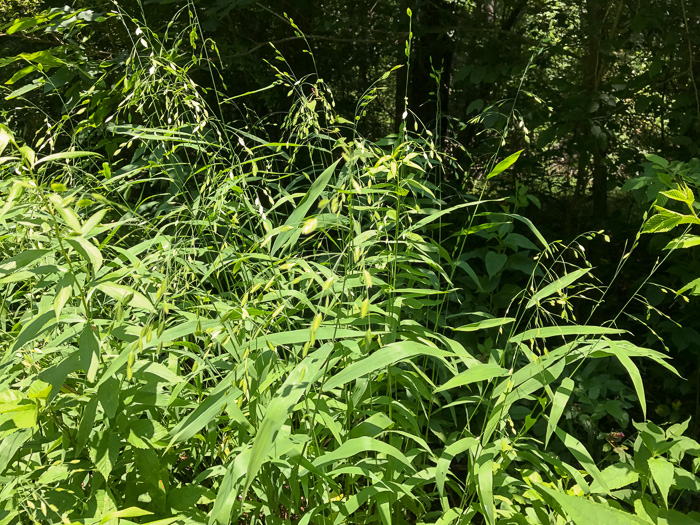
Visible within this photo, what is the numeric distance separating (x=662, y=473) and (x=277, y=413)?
72 centimetres

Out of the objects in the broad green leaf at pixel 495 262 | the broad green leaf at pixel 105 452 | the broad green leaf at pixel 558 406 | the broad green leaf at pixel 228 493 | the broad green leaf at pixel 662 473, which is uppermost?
the broad green leaf at pixel 558 406

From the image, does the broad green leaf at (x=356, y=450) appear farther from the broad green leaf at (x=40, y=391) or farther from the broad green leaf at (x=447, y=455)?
the broad green leaf at (x=40, y=391)

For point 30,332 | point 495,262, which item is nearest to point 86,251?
point 30,332

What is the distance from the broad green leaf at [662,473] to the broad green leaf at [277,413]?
0.63m

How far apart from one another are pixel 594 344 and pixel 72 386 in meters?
0.96

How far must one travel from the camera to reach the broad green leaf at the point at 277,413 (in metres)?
0.73

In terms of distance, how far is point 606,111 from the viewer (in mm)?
2803

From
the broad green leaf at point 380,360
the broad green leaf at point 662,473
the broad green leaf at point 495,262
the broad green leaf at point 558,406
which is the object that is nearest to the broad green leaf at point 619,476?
the broad green leaf at point 662,473

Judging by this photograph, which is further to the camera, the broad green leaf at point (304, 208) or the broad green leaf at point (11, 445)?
the broad green leaf at point (304, 208)

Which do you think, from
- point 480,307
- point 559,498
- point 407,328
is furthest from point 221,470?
point 480,307

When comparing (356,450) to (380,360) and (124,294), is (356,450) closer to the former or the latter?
(380,360)

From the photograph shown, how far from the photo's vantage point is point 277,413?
0.77m

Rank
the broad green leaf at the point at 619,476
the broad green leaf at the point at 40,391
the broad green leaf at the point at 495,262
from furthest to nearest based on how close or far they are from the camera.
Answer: the broad green leaf at the point at 495,262 → the broad green leaf at the point at 619,476 → the broad green leaf at the point at 40,391

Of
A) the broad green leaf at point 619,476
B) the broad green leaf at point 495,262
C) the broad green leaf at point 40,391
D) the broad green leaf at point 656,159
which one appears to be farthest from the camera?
the broad green leaf at point 495,262
